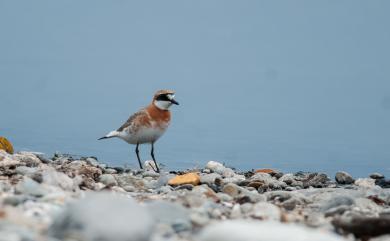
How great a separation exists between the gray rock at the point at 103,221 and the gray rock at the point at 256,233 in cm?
49

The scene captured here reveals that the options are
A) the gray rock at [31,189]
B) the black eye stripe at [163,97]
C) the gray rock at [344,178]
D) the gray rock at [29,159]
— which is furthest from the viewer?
the black eye stripe at [163,97]

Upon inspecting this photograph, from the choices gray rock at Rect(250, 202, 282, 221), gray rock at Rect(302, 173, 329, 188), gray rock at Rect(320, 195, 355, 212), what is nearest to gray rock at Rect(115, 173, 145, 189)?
gray rock at Rect(320, 195, 355, 212)

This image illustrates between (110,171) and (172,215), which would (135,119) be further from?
(172,215)

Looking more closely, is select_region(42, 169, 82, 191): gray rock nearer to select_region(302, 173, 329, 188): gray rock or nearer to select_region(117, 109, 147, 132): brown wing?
select_region(117, 109, 147, 132): brown wing

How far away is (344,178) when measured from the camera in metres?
15.4

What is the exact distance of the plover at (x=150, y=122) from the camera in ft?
49.8

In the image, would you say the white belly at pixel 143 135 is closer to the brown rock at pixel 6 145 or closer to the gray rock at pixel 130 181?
the brown rock at pixel 6 145

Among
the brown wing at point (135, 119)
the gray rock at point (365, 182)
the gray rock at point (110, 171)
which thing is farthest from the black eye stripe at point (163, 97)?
the gray rock at point (365, 182)

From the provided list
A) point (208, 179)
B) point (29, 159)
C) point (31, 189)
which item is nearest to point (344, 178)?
point (208, 179)

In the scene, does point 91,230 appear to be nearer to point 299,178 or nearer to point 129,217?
point 129,217

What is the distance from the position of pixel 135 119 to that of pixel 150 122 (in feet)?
1.20

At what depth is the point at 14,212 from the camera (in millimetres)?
6246

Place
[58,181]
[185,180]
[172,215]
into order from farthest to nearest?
[185,180]
[58,181]
[172,215]

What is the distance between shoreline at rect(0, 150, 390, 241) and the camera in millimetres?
5469
